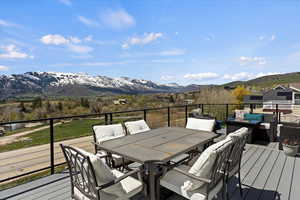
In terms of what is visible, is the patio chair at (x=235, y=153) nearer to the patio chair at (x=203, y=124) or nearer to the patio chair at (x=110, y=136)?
the patio chair at (x=203, y=124)

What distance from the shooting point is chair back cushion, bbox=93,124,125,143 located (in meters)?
3.00

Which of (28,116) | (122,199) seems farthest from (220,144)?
(28,116)

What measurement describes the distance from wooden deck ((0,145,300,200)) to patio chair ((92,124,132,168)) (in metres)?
0.69

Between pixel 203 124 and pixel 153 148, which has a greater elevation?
pixel 203 124

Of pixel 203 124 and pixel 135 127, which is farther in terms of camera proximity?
pixel 203 124

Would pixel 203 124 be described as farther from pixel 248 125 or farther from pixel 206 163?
pixel 248 125

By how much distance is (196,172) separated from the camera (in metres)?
1.67

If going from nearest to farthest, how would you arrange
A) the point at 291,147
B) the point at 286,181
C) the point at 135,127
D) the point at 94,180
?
the point at 94,180 → the point at 286,181 → the point at 135,127 → the point at 291,147

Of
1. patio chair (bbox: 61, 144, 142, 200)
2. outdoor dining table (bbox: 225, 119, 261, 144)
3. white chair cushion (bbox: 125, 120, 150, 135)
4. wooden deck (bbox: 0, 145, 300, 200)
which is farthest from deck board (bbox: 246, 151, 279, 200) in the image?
white chair cushion (bbox: 125, 120, 150, 135)

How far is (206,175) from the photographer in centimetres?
167

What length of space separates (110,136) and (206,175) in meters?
1.87

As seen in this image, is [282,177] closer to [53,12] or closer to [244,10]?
[244,10]

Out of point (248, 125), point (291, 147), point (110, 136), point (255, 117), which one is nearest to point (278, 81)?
point (255, 117)

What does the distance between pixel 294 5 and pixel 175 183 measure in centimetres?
645
